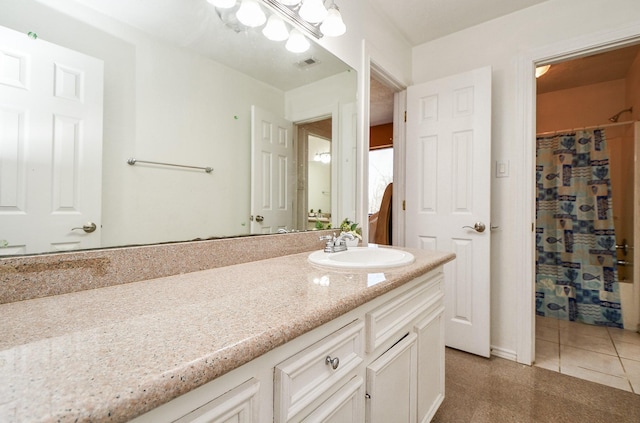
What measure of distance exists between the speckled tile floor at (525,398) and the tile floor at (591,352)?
0.11 m

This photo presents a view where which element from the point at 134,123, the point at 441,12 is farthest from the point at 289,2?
the point at 441,12

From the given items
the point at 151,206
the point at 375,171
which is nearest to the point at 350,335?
the point at 151,206

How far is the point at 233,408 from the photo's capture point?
50 cm

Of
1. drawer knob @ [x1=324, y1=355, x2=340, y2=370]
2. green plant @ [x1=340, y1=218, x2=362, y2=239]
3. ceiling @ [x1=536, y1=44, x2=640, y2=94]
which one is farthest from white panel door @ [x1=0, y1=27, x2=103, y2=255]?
ceiling @ [x1=536, y1=44, x2=640, y2=94]

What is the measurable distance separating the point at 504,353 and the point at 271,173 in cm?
204

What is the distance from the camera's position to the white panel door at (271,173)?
1.25 m

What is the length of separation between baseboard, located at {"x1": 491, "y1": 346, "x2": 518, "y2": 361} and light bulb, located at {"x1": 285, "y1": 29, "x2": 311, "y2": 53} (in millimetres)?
2313

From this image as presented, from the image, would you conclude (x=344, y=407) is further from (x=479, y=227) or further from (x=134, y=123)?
(x=479, y=227)

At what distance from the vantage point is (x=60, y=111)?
75 centimetres

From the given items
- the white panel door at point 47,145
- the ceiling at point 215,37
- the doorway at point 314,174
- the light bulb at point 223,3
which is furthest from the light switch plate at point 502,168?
the white panel door at point 47,145

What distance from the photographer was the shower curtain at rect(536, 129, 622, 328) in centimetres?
263

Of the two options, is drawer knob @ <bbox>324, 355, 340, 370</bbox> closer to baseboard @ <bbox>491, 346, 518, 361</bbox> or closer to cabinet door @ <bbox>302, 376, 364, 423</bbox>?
cabinet door @ <bbox>302, 376, 364, 423</bbox>

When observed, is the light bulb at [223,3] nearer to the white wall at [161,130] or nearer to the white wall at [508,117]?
the white wall at [161,130]

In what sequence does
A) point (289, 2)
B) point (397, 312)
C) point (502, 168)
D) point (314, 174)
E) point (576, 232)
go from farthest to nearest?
point (576, 232)
point (502, 168)
point (314, 174)
point (289, 2)
point (397, 312)
